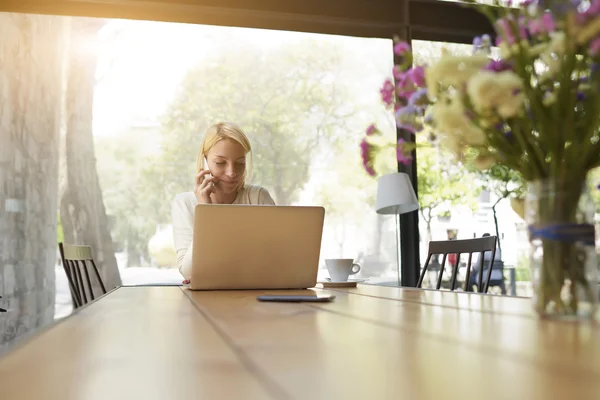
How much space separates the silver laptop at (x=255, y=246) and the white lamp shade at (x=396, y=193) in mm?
2174

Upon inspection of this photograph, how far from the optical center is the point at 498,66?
2.81 ft

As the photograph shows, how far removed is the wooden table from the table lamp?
2826mm

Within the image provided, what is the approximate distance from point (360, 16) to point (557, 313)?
3804mm

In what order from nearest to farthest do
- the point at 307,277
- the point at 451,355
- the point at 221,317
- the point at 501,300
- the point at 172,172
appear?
the point at 451,355
the point at 221,317
the point at 501,300
the point at 307,277
the point at 172,172

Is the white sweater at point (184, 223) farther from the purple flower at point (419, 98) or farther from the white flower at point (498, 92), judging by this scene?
the white flower at point (498, 92)

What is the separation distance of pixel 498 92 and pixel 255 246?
0.97 metres

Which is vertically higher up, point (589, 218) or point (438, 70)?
point (438, 70)

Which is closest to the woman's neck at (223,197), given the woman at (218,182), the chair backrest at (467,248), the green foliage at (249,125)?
the woman at (218,182)

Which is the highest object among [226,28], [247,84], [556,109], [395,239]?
[226,28]

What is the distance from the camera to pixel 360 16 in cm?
432

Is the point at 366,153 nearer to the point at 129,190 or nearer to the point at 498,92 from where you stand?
the point at 498,92

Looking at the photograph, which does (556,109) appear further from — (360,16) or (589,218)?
(360,16)

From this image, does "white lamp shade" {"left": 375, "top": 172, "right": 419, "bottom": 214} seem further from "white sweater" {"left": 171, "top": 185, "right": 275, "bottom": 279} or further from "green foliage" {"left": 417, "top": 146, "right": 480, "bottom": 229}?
"white sweater" {"left": 171, "top": 185, "right": 275, "bottom": 279}

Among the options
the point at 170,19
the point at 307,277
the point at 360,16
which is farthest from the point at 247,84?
the point at 307,277
